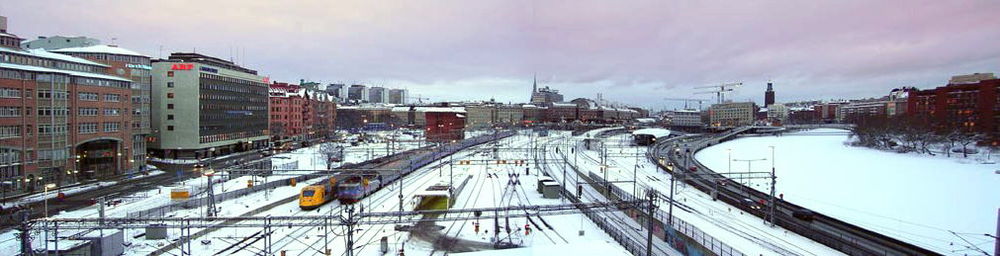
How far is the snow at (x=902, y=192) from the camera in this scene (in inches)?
1006

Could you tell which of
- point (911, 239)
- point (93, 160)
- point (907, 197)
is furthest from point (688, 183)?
point (93, 160)

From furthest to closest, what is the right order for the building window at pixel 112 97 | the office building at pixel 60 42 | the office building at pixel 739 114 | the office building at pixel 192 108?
1. the office building at pixel 739 114
2. the office building at pixel 192 108
3. the office building at pixel 60 42
4. the building window at pixel 112 97

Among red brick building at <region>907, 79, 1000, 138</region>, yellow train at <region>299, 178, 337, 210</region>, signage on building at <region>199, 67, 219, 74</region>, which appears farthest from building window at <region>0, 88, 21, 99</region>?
red brick building at <region>907, 79, 1000, 138</region>

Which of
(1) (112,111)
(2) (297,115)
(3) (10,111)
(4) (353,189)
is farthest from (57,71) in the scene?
(2) (297,115)

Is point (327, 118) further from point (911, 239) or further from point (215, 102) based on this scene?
point (911, 239)

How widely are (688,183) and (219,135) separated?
5194cm

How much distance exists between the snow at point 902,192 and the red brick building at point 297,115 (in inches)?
2363

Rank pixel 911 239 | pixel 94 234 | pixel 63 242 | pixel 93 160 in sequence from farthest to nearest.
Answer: pixel 93 160 → pixel 911 239 → pixel 94 234 → pixel 63 242

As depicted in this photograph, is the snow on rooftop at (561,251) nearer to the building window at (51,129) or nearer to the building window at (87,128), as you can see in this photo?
the building window at (51,129)

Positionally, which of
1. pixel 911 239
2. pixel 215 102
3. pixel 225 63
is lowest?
pixel 911 239

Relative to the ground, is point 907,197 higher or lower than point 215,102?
lower

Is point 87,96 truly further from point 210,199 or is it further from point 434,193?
point 434,193

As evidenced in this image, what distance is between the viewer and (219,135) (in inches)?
2389

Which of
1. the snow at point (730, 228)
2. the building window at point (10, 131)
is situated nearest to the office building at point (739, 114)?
the snow at point (730, 228)
